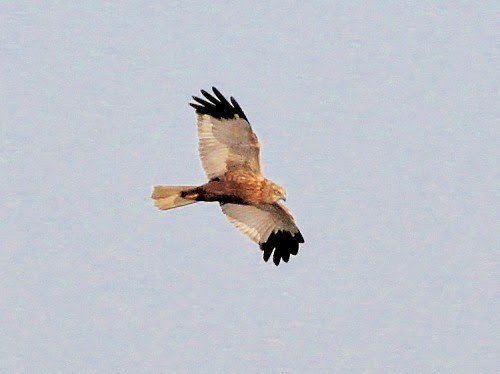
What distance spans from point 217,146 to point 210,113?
0.56m

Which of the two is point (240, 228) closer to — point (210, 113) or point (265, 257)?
point (265, 257)

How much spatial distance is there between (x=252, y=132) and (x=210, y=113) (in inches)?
28.0

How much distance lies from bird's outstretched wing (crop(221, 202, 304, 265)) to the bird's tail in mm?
1302

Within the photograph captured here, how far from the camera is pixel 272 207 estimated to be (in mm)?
23922

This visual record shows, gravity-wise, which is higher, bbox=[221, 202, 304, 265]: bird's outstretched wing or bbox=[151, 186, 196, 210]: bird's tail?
bbox=[221, 202, 304, 265]: bird's outstretched wing

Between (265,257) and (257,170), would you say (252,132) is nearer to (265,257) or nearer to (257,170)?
(257,170)

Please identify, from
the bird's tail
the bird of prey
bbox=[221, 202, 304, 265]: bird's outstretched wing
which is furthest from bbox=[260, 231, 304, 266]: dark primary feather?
the bird's tail

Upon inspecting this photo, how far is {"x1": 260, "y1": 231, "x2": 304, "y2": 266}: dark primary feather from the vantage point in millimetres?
24422

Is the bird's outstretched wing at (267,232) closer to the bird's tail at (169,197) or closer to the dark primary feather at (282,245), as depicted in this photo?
the dark primary feather at (282,245)

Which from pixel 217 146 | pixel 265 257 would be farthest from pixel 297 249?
pixel 217 146

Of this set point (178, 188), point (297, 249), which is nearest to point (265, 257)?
point (297, 249)

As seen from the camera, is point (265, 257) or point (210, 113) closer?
point (210, 113)

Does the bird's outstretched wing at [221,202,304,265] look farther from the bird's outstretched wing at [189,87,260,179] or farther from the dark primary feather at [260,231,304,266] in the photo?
the bird's outstretched wing at [189,87,260,179]

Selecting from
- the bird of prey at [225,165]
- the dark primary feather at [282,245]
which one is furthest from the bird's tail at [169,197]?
the dark primary feather at [282,245]
